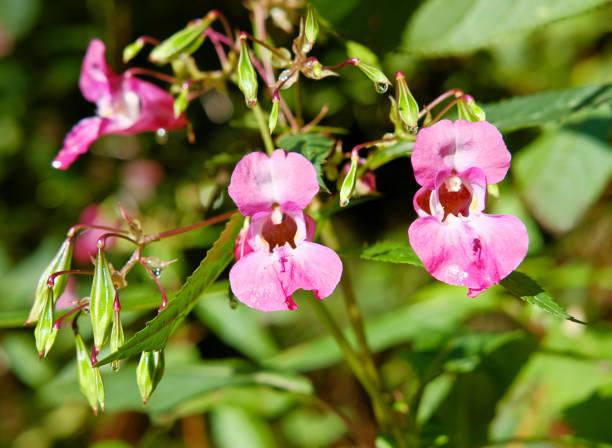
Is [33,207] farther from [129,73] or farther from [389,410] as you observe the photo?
[389,410]

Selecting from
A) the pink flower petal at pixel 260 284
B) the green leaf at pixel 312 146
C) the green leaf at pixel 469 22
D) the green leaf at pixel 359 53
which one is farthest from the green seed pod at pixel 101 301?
the green leaf at pixel 469 22

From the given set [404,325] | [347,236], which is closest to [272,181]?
[404,325]

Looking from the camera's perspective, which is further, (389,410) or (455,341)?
(455,341)

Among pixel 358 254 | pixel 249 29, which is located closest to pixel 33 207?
pixel 249 29

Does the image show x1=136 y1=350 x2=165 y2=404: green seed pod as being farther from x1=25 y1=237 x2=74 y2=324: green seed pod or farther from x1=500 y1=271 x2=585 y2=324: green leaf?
x1=500 y1=271 x2=585 y2=324: green leaf

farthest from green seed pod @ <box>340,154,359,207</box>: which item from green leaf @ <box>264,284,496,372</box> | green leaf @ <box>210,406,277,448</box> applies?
green leaf @ <box>210,406,277,448</box>

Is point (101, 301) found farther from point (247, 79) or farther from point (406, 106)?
point (406, 106)

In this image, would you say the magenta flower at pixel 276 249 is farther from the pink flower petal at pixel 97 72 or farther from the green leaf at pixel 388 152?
the pink flower petal at pixel 97 72
